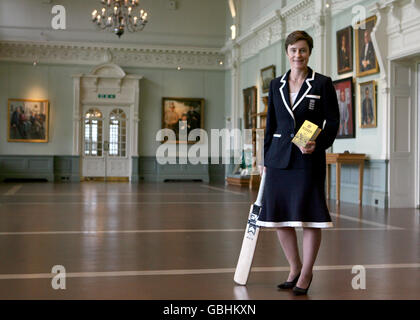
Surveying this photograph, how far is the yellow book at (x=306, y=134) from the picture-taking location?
12.9 ft

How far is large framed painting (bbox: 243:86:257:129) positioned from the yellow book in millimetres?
15477

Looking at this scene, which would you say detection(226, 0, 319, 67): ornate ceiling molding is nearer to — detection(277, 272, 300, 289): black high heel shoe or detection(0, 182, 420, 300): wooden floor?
detection(0, 182, 420, 300): wooden floor

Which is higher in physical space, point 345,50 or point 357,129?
point 345,50

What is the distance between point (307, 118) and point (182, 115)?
742 inches

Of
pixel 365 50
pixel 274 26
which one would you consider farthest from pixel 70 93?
pixel 365 50

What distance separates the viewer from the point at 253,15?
1988cm

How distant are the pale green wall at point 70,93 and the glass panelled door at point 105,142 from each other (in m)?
0.62

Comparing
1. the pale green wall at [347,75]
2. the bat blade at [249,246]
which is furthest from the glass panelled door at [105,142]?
the bat blade at [249,246]

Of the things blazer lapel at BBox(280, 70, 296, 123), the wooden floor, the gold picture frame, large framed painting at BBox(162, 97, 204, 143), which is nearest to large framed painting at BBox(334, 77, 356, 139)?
the wooden floor

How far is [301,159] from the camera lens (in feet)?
13.3

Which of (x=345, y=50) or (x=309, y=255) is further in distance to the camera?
(x=345, y=50)

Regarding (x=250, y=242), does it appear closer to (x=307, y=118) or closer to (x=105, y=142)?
(x=307, y=118)
